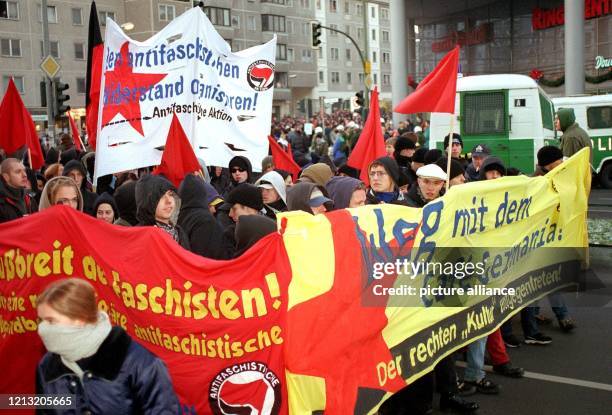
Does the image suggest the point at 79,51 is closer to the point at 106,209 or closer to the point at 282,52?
the point at 282,52

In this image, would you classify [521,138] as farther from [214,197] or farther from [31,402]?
[31,402]

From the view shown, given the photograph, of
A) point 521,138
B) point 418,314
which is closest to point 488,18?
point 521,138

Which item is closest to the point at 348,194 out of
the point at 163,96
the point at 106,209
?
the point at 106,209

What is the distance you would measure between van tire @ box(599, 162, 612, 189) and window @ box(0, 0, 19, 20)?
4414cm

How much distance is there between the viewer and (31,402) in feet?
12.2

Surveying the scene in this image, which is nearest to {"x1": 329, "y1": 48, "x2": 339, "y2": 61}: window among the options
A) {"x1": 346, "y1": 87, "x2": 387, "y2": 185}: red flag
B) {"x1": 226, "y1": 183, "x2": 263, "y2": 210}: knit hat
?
{"x1": 346, "y1": 87, "x2": 387, "y2": 185}: red flag

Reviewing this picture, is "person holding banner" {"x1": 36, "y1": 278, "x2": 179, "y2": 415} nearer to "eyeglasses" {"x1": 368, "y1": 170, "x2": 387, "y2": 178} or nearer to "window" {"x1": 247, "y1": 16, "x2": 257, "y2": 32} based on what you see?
"eyeglasses" {"x1": 368, "y1": 170, "x2": 387, "y2": 178}

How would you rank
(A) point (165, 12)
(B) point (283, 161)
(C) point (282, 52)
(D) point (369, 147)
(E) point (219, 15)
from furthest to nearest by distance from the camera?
(C) point (282, 52) → (E) point (219, 15) → (A) point (165, 12) → (B) point (283, 161) → (D) point (369, 147)

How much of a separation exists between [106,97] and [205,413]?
537 centimetres

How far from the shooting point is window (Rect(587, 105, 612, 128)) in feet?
65.6

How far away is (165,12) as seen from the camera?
6000 cm

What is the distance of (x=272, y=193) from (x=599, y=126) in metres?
16.0

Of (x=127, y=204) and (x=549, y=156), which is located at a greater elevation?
(x=549, y=156)

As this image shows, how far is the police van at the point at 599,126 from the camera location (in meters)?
20.0
